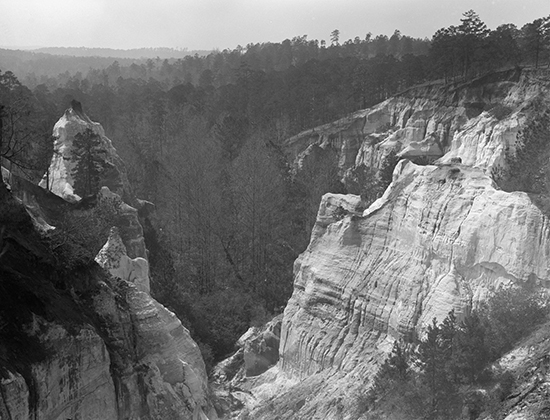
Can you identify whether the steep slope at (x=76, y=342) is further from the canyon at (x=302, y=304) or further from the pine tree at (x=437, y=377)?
the pine tree at (x=437, y=377)

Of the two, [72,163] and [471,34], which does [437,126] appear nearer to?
[471,34]

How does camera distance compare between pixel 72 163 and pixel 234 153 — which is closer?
pixel 72 163

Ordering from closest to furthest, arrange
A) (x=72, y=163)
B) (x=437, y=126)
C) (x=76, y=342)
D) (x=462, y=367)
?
(x=76, y=342), (x=462, y=367), (x=72, y=163), (x=437, y=126)

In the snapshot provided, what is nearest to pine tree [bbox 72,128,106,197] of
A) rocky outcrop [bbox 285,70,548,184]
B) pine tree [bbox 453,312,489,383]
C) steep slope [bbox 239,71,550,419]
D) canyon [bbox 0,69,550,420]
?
canyon [bbox 0,69,550,420]

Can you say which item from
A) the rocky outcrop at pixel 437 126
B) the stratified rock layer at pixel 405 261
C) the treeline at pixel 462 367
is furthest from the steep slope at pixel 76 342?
the rocky outcrop at pixel 437 126

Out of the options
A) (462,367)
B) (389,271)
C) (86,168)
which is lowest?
(462,367)

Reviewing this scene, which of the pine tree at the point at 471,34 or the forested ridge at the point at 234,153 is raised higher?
the pine tree at the point at 471,34

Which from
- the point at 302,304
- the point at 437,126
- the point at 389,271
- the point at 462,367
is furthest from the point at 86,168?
the point at 437,126
